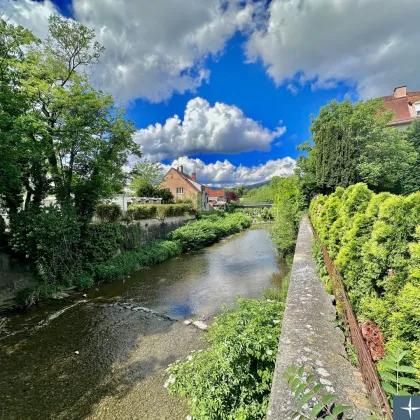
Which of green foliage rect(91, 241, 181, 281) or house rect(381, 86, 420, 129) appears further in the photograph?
house rect(381, 86, 420, 129)

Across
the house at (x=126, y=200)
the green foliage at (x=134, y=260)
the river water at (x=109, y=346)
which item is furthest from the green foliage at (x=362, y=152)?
the house at (x=126, y=200)

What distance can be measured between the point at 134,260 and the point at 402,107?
3451cm

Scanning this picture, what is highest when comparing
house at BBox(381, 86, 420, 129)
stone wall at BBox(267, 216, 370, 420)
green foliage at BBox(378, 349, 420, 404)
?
house at BBox(381, 86, 420, 129)

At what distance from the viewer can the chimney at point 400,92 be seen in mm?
28398

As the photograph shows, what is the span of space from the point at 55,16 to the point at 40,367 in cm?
1343

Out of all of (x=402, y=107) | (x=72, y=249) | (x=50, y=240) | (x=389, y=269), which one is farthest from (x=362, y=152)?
(x=50, y=240)

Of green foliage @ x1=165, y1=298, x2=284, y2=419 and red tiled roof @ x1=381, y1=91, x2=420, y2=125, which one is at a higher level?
red tiled roof @ x1=381, y1=91, x2=420, y2=125

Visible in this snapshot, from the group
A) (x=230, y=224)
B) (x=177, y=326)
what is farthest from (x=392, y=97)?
(x=177, y=326)

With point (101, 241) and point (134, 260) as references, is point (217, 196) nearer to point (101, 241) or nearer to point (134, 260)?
point (134, 260)

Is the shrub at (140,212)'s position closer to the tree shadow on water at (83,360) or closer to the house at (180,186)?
the tree shadow on water at (83,360)

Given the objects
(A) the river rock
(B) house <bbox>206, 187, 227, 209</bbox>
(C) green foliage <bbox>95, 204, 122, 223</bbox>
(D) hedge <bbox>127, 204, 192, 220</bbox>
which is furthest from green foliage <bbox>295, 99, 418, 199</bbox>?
(B) house <bbox>206, 187, 227, 209</bbox>

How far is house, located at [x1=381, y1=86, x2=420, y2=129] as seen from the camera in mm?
26172

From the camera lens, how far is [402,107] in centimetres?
2769

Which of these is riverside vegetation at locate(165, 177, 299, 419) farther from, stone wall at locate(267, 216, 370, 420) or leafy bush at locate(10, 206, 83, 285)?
leafy bush at locate(10, 206, 83, 285)
